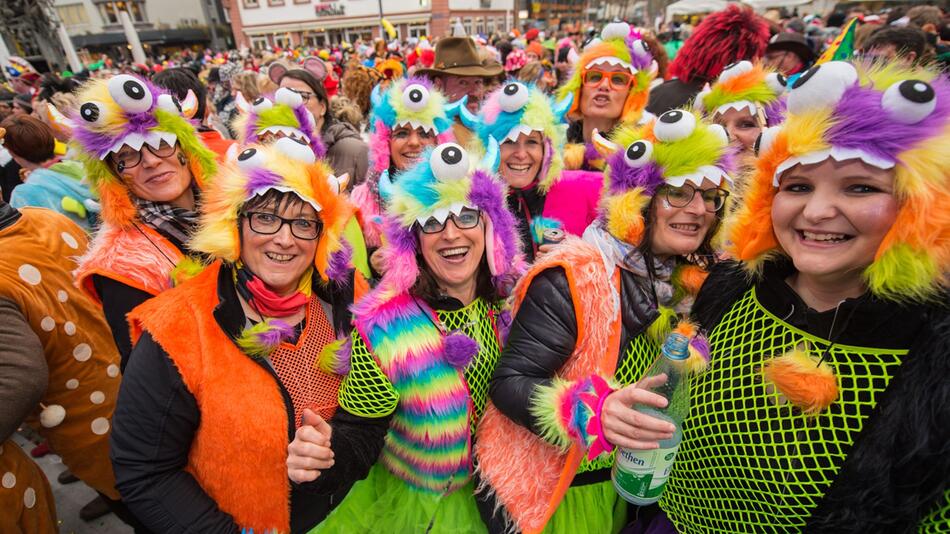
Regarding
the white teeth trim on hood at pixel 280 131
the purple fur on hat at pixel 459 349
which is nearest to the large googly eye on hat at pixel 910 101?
the purple fur on hat at pixel 459 349

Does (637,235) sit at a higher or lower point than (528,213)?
higher

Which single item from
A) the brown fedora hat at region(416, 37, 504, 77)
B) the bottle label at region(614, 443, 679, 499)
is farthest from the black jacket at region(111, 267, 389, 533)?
the brown fedora hat at region(416, 37, 504, 77)

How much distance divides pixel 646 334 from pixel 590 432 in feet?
1.51

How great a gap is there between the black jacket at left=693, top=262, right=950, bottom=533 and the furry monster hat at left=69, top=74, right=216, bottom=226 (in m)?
2.69

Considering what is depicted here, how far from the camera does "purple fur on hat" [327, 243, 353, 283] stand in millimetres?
1646

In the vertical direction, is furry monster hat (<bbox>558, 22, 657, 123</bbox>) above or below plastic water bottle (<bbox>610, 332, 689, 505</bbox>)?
above

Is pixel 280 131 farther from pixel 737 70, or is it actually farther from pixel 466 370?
pixel 737 70

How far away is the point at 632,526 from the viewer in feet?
5.72

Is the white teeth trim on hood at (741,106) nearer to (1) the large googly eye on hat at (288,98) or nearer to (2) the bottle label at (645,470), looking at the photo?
(2) the bottle label at (645,470)

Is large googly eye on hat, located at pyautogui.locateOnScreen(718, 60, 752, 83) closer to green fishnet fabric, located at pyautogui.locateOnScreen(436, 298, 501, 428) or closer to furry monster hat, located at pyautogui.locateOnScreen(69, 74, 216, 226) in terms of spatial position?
green fishnet fabric, located at pyautogui.locateOnScreen(436, 298, 501, 428)

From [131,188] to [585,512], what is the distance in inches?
96.8

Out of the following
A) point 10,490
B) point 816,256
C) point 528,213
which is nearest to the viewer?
point 816,256

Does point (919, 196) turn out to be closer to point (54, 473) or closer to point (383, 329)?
point (383, 329)

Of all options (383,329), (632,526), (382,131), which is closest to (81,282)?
(383,329)
